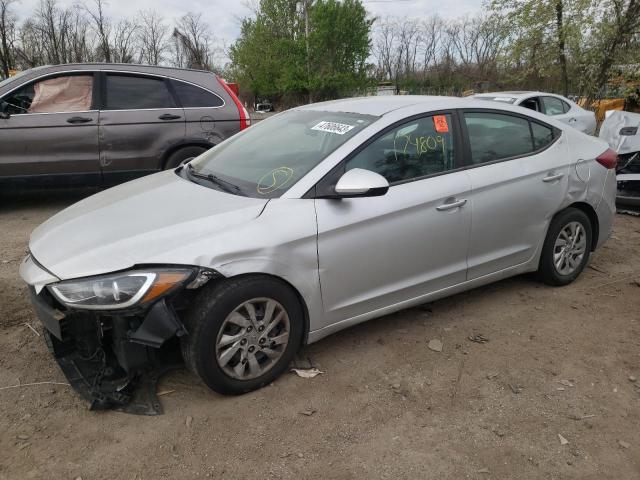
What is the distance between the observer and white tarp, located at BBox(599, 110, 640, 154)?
22.2 feet

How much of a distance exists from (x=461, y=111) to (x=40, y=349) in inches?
126

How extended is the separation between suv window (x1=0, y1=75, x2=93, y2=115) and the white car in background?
6720 millimetres

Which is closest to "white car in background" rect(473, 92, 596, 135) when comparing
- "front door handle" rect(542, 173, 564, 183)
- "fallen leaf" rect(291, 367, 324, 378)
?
"front door handle" rect(542, 173, 564, 183)

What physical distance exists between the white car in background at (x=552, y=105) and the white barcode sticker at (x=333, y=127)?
23.4 feet

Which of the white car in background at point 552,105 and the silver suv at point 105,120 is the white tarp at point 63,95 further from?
the white car in background at point 552,105

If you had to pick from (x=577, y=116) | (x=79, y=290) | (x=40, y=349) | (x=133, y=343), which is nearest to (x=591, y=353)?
(x=133, y=343)

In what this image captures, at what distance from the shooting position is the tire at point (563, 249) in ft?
13.5

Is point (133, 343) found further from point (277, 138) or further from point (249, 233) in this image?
point (277, 138)

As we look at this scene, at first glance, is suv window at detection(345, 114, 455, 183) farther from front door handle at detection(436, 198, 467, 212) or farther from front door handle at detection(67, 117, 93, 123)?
front door handle at detection(67, 117, 93, 123)

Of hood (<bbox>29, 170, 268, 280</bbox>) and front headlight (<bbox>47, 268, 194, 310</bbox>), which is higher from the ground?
hood (<bbox>29, 170, 268, 280</bbox>)

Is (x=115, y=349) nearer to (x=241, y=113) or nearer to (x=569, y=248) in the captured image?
(x=569, y=248)

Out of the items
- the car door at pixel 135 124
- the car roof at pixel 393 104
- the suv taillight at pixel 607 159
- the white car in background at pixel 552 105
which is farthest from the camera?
the white car in background at pixel 552 105

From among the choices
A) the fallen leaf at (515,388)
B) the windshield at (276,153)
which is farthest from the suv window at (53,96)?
the fallen leaf at (515,388)

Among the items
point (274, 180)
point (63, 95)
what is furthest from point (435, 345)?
point (63, 95)
